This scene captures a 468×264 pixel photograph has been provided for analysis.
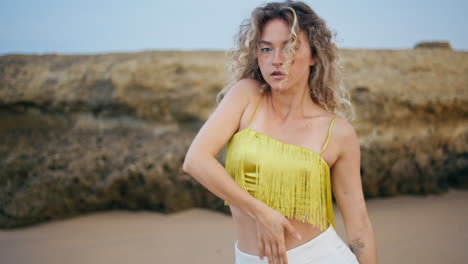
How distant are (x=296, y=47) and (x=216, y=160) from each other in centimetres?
57

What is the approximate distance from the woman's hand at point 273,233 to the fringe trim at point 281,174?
0.33 feet

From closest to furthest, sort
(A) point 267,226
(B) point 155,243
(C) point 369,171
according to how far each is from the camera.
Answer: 1. (A) point 267,226
2. (B) point 155,243
3. (C) point 369,171

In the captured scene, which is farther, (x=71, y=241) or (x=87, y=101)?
(x=87, y=101)

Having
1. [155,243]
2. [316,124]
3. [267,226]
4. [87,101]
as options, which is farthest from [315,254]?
[87,101]

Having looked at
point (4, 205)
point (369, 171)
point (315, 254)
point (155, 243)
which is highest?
point (315, 254)

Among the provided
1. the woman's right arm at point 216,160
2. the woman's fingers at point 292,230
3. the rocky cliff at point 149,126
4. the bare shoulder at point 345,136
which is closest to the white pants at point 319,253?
the woman's fingers at point 292,230

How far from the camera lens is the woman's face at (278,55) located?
70.8 inches

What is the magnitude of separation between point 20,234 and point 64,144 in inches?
34.3

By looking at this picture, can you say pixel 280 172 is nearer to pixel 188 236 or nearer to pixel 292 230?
pixel 292 230

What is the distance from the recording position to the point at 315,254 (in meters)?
1.80

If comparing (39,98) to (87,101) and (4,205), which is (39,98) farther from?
(4,205)

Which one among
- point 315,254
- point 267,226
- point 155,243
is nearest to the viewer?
point 267,226

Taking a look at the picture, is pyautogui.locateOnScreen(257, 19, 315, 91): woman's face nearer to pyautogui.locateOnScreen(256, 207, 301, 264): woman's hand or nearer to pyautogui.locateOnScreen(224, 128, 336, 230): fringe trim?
pyautogui.locateOnScreen(224, 128, 336, 230): fringe trim

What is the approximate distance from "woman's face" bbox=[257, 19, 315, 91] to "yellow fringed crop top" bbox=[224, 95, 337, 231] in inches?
9.7
